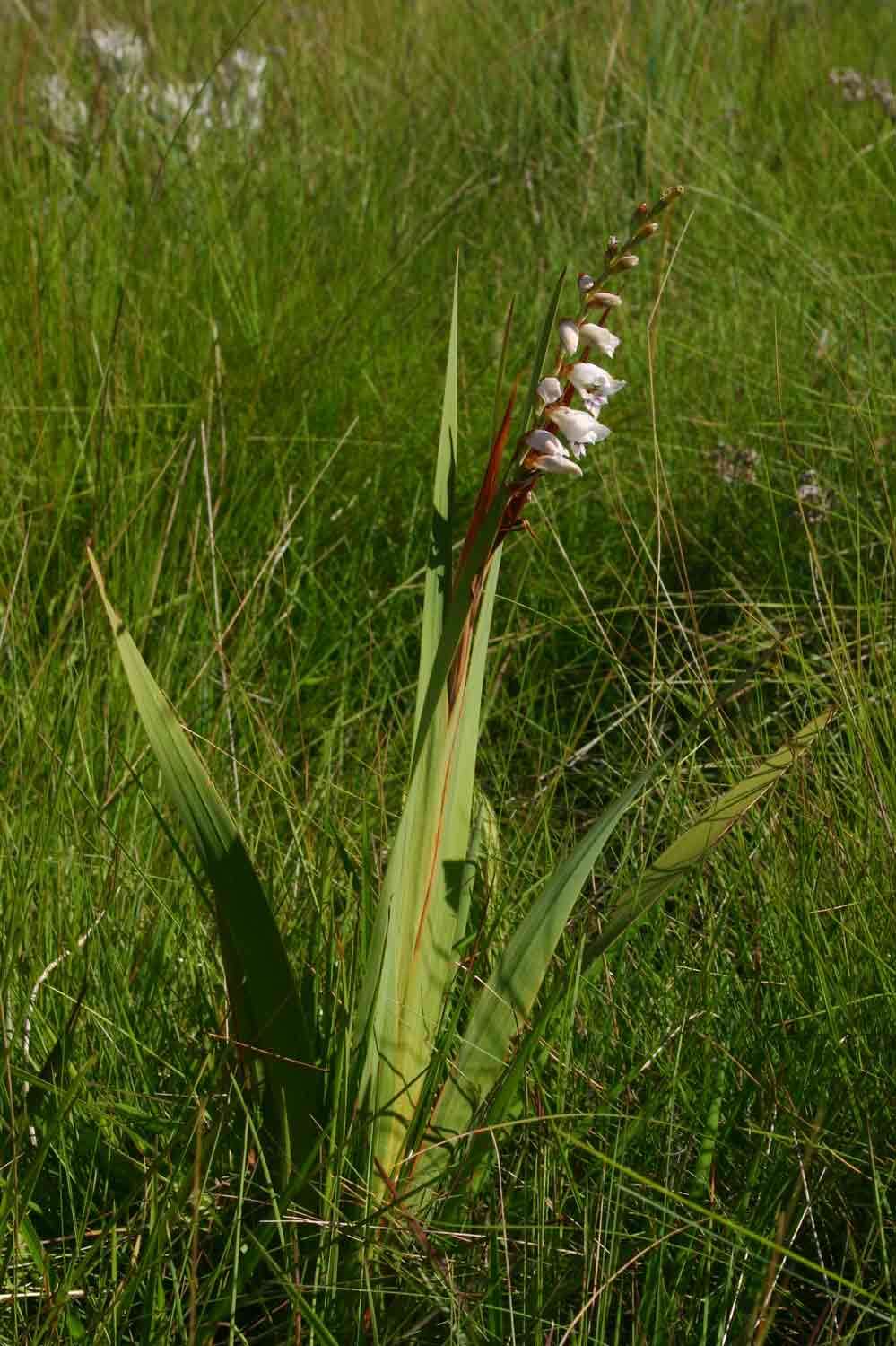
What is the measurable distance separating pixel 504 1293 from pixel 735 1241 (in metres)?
0.16

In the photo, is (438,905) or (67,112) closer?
(438,905)

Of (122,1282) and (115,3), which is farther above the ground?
(115,3)

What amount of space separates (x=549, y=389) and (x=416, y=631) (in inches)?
43.9

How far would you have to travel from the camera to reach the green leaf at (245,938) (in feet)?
2.87

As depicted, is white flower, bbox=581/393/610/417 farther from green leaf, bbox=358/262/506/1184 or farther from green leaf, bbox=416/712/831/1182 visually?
green leaf, bbox=416/712/831/1182

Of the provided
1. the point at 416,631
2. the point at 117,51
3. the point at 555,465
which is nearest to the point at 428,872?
the point at 555,465

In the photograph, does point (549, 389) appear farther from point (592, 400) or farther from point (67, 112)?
point (67, 112)

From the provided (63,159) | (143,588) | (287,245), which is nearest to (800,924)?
(143,588)

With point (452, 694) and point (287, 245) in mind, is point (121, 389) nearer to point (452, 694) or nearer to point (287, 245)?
point (287, 245)

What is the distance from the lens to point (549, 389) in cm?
83

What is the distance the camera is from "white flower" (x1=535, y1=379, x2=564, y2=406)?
83 cm

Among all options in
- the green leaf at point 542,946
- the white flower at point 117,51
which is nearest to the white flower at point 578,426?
the green leaf at point 542,946

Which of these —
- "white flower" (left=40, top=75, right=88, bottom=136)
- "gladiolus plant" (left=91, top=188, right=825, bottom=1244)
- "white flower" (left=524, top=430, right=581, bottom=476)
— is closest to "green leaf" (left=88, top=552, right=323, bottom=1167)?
"gladiolus plant" (left=91, top=188, right=825, bottom=1244)

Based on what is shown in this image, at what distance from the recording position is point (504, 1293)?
0.93m
